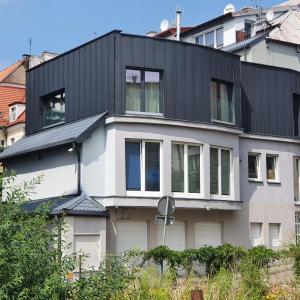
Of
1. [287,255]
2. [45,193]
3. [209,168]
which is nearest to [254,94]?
[209,168]

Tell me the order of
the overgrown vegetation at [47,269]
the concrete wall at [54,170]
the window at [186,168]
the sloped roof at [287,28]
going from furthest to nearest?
the sloped roof at [287,28], the concrete wall at [54,170], the window at [186,168], the overgrown vegetation at [47,269]

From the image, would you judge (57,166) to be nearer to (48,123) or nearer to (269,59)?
(48,123)

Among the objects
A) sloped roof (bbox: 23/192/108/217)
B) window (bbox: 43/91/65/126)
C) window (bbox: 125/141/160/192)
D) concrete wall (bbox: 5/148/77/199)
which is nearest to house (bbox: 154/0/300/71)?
window (bbox: 43/91/65/126)

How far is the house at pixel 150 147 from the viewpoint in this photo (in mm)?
24828

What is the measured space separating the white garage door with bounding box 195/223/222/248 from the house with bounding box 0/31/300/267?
0.04 m

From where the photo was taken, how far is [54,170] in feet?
90.0

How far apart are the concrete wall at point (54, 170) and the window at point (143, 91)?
3.15 metres

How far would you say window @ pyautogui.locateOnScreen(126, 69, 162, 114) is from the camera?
83.7 ft

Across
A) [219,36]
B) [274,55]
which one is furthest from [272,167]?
[219,36]

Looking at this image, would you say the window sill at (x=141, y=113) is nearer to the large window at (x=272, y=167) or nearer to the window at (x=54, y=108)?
the window at (x=54, y=108)

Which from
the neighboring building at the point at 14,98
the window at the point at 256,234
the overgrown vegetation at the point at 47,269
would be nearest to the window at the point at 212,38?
the neighboring building at the point at 14,98

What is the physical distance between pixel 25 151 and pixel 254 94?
33.9ft

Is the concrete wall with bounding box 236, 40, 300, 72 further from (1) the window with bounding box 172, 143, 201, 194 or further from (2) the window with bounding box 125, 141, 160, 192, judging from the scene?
(2) the window with bounding box 125, 141, 160, 192

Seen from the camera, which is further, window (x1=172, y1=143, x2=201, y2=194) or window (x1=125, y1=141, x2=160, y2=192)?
window (x1=172, y1=143, x2=201, y2=194)
